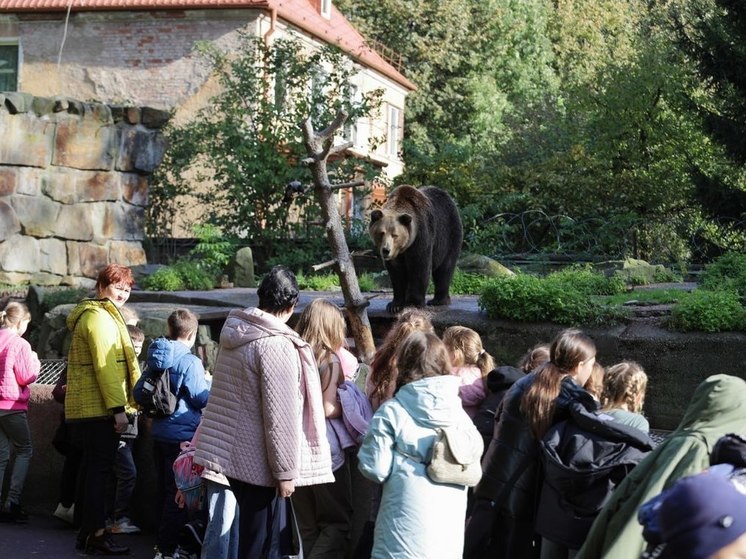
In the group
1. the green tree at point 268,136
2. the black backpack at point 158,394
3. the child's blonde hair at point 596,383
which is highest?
the green tree at point 268,136

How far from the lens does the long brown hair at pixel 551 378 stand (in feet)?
16.2

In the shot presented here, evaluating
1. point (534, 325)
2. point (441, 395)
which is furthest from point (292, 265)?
point (441, 395)

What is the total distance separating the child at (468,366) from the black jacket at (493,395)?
0.06m

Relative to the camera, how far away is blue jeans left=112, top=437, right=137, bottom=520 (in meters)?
7.41

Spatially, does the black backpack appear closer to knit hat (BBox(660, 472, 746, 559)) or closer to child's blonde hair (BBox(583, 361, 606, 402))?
child's blonde hair (BBox(583, 361, 606, 402))

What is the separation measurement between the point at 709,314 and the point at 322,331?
4.40 metres

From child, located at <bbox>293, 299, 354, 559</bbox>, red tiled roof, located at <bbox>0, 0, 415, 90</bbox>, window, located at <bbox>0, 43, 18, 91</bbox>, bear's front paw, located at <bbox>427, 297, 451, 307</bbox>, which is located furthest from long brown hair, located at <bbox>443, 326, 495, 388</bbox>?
window, located at <bbox>0, 43, 18, 91</bbox>

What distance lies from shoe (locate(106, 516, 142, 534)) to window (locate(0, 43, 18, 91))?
21.5m

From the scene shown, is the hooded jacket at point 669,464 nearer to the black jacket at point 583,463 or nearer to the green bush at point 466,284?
the black jacket at point 583,463

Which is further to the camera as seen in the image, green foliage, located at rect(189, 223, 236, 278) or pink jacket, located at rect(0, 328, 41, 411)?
green foliage, located at rect(189, 223, 236, 278)

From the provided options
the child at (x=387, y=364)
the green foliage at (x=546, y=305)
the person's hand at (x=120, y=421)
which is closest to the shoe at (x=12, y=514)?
the person's hand at (x=120, y=421)

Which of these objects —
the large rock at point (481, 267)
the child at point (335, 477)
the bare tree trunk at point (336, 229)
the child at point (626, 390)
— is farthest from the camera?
the large rock at point (481, 267)

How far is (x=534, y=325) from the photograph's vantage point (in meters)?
9.74

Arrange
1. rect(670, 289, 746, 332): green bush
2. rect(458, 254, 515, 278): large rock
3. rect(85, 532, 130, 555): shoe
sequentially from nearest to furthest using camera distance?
1. rect(85, 532, 130, 555): shoe
2. rect(670, 289, 746, 332): green bush
3. rect(458, 254, 515, 278): large rock
